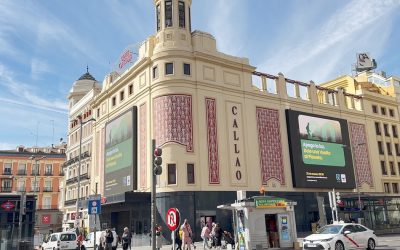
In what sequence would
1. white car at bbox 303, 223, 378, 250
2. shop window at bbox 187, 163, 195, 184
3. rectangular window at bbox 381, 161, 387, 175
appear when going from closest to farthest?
white car at bbox 303, 223, 378, 250
shop window at bbox 187, 163, 195, 184
rectangular window at bbox 381, 161, 387, 175

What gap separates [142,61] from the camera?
41.6 meters

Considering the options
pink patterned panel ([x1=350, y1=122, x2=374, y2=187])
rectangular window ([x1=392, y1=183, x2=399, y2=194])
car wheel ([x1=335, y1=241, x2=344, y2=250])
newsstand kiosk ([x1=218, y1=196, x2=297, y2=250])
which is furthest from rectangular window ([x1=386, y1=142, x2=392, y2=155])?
car wheel ([x1=335, y1=241, x2=344, y2=250])

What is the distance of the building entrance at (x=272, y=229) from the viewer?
25.0m

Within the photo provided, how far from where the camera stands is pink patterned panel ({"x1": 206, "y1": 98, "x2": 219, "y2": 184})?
126ft

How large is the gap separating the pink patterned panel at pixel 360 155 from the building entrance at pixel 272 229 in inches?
1158

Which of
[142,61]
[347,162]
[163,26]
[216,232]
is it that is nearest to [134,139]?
[142,61]

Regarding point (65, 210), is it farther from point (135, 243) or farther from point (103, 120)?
point (135, 243)

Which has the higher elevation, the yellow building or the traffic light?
the yellow building

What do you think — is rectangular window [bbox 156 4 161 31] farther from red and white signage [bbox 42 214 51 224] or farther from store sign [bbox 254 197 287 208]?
red and white signage [bbox 42 214 51 224]

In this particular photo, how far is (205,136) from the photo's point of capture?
3881 centimetres

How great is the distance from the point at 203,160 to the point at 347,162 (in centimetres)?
2177

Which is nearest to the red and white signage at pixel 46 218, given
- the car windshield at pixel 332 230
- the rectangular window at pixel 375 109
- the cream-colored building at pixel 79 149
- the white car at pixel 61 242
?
the cream-colored building at pixel 79 149

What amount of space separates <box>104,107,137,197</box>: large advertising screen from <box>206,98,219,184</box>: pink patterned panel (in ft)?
26.8

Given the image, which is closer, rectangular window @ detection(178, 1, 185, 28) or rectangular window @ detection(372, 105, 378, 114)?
rectangular window @ detection(178, 1, 185, 28)
